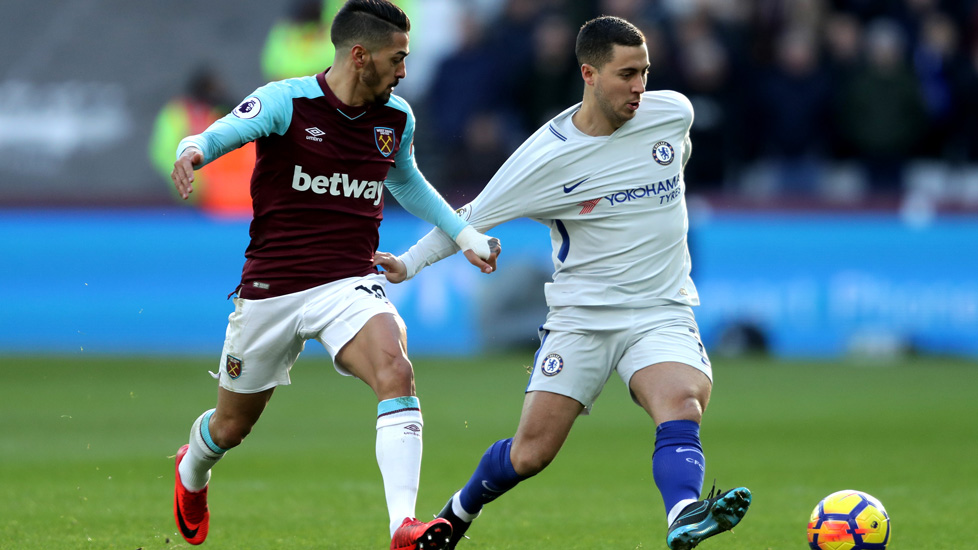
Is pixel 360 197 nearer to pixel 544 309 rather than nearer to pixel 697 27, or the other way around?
pixel 544 309

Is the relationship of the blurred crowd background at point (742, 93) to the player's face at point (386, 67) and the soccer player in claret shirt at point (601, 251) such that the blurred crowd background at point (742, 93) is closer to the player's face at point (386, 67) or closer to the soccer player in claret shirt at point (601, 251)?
the soccer player in claret shirt at point (601, 251)

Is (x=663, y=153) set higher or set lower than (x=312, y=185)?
higher

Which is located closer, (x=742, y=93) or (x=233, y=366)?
(x=233, y=366)

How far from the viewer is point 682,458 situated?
18.4ft

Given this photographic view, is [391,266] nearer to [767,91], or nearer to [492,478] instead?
[492,478]

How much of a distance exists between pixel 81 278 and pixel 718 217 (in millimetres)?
7386

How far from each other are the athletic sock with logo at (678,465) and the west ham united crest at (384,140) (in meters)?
1.69

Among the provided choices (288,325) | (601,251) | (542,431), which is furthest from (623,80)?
(288,325)

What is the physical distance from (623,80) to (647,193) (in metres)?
0.51

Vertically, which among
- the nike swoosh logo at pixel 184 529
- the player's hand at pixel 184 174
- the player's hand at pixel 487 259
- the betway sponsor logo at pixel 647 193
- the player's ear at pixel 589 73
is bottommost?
the nike swoosh logo at pixel 184 529

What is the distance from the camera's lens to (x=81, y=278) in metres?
16.4

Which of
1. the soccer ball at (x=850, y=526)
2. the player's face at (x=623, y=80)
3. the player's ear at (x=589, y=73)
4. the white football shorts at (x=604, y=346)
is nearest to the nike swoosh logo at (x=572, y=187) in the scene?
the player's face at (x=623, y=80)

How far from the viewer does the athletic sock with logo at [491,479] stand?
6.12 metres

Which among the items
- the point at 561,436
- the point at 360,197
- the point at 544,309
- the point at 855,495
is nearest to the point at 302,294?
the point at 360,197
